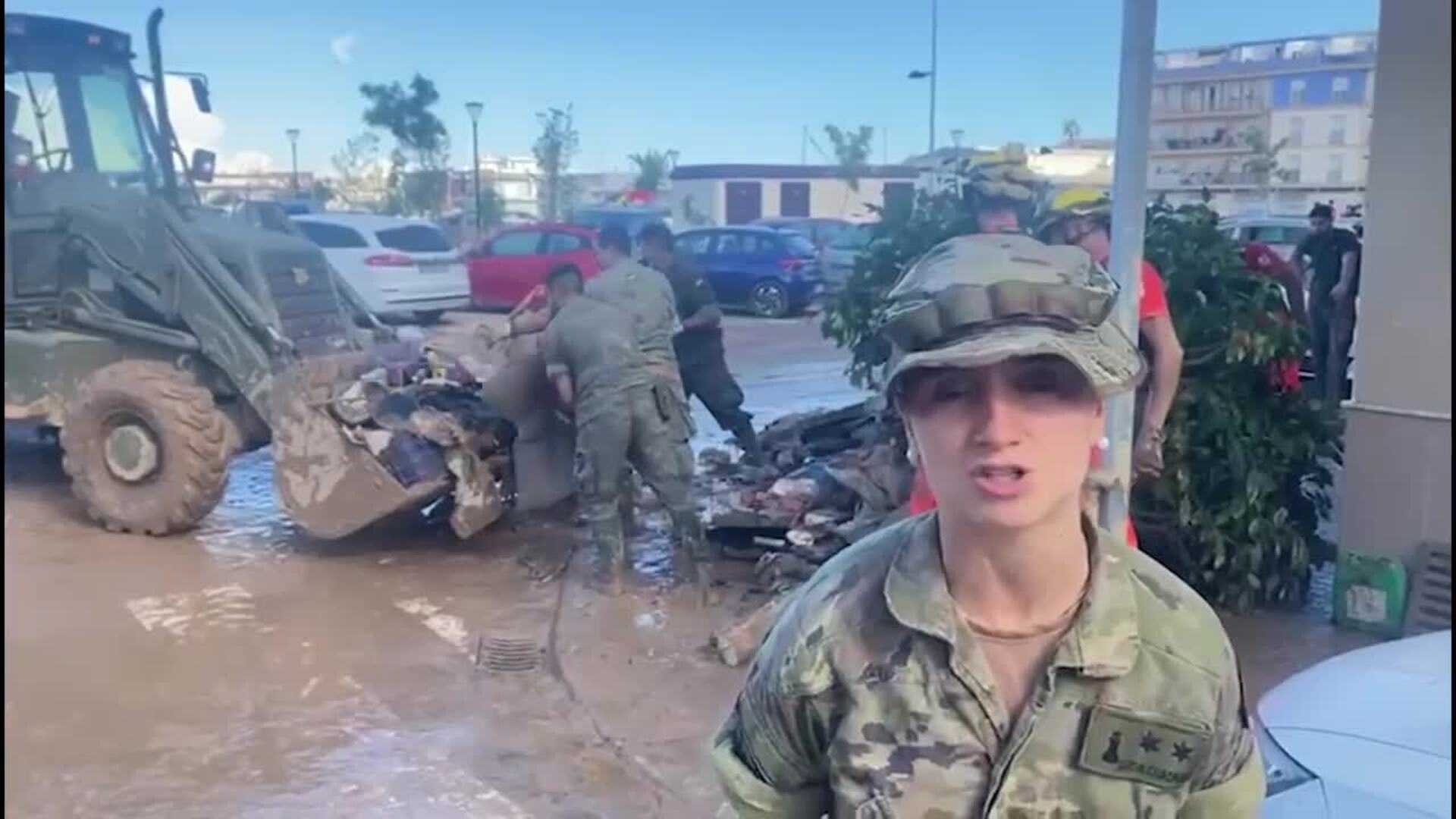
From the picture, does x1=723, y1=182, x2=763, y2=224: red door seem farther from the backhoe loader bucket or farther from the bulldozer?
the backhoe loader bucket

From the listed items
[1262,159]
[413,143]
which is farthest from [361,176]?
[1262,159]

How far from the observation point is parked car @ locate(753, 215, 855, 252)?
21609 mm

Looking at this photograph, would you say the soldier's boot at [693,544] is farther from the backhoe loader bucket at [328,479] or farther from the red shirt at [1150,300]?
the red shirt at [1150,300]

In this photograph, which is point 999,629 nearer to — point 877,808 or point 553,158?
point 877,808

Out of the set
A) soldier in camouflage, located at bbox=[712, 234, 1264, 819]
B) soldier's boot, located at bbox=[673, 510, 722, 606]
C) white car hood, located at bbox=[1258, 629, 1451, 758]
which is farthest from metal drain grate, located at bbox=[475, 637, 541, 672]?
soldier in camouflage, located at bbox=[712, 234, 1264, 819]

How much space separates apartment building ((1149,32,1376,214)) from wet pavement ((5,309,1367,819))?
13883 millimetres

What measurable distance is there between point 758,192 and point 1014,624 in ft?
104

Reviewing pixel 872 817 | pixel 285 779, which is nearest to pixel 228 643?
pixel 285 779

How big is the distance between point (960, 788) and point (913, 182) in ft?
20.0

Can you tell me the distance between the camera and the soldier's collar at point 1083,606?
136 centimetres

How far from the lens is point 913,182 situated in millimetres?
7270

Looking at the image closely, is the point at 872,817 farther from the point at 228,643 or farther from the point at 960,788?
the point at 228,643

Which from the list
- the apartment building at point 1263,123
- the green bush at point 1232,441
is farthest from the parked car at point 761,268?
the green bush at point 1232,441

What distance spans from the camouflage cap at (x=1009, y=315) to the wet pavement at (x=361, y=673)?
300 centimetres
